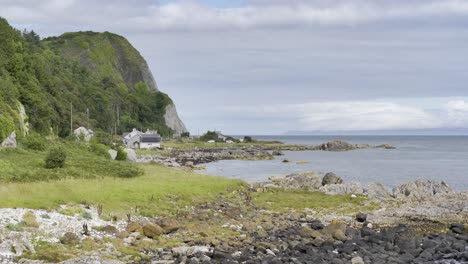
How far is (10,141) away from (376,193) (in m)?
37.5

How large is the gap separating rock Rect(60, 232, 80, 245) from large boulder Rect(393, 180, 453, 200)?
3173 centimetres

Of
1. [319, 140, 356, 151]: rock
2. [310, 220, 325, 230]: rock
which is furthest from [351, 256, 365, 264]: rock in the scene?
[319, 140, 356, 151]: rock

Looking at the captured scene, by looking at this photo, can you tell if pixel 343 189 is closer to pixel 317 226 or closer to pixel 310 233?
pixel 317 226

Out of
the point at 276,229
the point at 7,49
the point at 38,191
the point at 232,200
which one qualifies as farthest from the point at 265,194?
the point at 7,49

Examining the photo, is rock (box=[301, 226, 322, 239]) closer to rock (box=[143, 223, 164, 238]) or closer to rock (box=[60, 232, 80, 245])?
rock (box=[143, 223, 164, 238])

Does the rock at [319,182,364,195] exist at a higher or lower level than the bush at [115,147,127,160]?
Result: lower

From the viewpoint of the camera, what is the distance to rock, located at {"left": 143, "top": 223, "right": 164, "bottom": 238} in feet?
84.9

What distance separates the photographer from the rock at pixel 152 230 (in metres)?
25.9

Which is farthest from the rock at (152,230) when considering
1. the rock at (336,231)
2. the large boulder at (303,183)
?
the large boulder at (303,183)

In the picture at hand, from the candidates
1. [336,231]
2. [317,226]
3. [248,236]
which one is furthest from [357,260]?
[317,226]

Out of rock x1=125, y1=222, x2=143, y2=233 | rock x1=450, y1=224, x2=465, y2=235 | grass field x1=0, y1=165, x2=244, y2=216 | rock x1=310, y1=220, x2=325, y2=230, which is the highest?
grass field x1=0, y1=165, x2=244, y2=216

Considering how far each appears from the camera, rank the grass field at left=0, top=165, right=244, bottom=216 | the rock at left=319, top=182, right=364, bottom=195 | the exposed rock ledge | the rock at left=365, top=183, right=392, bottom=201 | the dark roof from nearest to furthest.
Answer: the grass field at left=0, top=165, right=244, bottom=216, the exposed rock ledge, the rock at left=365, top=183, right=392, bottom=201, the rock at left=319, top=182, right=364, bottom=195, the dark roof

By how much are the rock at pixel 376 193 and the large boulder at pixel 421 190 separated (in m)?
0.90

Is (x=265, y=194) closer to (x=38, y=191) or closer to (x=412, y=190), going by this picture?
(x=412, y=190)
